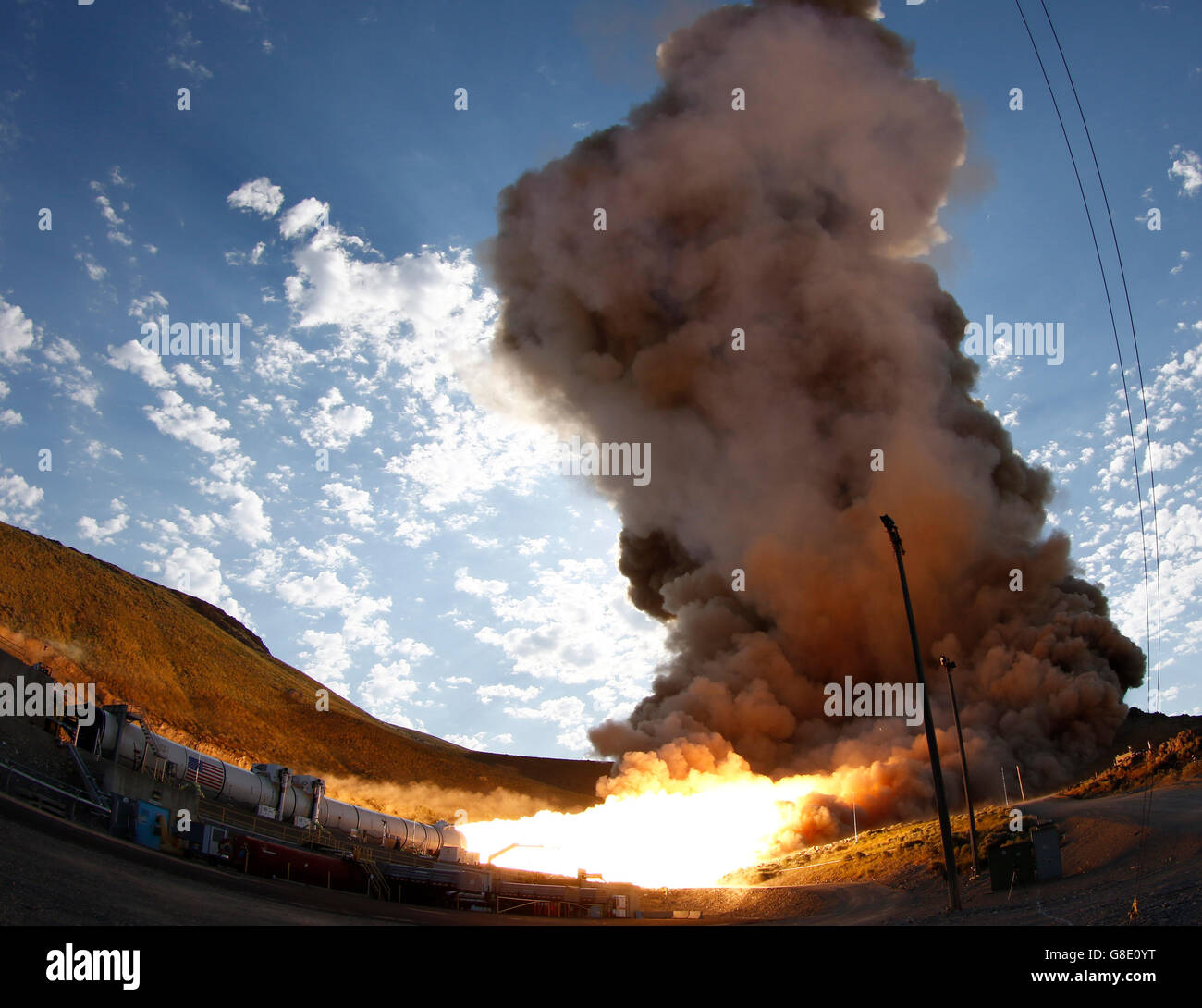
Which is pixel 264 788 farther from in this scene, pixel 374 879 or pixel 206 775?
pixel 374 879

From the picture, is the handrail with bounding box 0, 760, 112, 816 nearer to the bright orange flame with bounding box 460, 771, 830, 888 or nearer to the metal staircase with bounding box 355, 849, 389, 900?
the metal staircase with bounding box 355, 849, 389, 900

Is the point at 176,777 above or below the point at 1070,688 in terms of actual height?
below

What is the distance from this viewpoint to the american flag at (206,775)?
36.0 metres

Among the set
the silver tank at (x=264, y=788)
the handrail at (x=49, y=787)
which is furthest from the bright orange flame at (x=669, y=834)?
the handrail at (x=49, y=787)

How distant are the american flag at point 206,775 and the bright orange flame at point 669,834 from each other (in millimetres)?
15873

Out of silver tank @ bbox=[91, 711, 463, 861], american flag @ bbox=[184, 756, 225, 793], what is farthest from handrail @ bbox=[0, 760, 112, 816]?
american flag @ bbox=[184, 756, 225, 793]

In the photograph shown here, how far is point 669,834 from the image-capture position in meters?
45.5

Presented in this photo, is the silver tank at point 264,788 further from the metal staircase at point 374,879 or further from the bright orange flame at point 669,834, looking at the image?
the metal staircase at point 374,879
